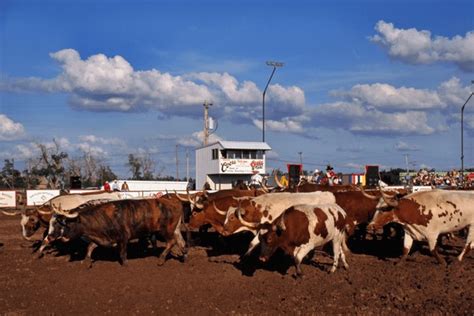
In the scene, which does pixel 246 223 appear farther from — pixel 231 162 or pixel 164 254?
pixel 231 162

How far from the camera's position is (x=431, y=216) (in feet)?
37.6

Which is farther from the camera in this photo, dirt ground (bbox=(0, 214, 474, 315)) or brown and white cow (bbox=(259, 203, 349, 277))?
brown and white cow (bbox=(259, 203, 349, 277))

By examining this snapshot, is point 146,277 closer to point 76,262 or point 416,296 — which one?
point 76,262

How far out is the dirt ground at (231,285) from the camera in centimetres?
823

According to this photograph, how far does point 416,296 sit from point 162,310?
392cm

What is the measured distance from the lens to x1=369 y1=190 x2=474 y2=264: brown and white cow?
11.4m

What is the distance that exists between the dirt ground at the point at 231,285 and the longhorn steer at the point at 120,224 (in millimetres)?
532

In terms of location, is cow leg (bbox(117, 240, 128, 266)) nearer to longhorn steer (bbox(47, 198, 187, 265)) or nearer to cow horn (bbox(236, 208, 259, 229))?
longhorn steer (bbox(47, 198, 187, 265))

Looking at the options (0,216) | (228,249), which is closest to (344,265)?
(228,249)

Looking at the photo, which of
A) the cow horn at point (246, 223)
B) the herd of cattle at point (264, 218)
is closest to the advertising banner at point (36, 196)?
the herd of cattle at point (264, 218)

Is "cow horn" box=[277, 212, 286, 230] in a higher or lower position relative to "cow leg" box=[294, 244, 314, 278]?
higher

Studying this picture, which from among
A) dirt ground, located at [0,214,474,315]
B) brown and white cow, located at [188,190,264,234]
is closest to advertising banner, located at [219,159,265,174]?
brown and white cow, located at [188,190,264,234]

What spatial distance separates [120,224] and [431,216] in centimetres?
652

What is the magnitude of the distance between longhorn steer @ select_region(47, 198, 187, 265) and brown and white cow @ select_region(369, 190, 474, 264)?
4484 millimetres
